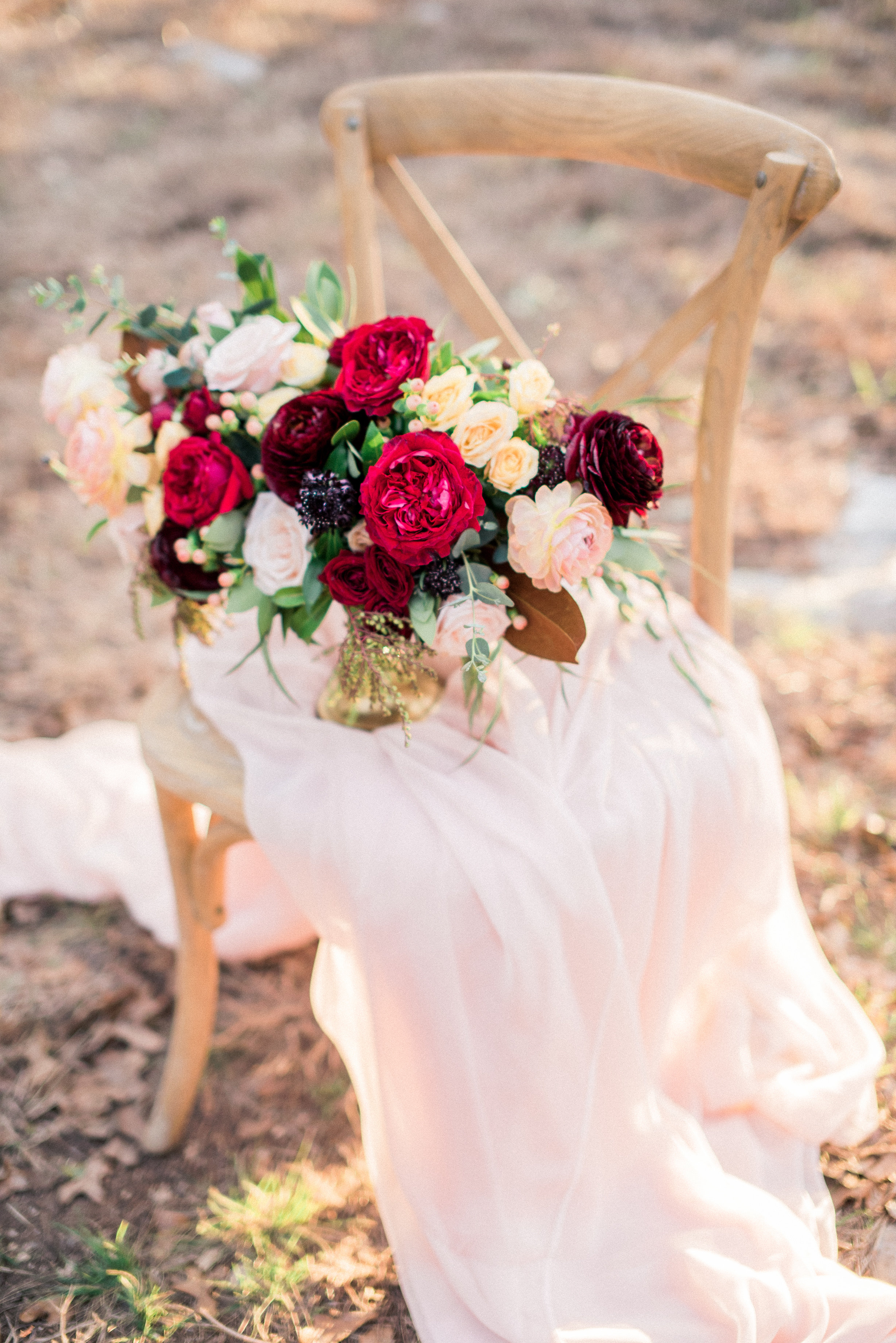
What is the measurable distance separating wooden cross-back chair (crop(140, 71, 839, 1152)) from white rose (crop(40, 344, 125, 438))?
1.47 ft

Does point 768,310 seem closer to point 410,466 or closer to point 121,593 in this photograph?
point 121,593

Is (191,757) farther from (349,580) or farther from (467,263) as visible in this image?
(467,263)

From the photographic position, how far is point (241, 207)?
5418 millimetres

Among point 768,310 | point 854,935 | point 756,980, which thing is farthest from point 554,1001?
point 768,310

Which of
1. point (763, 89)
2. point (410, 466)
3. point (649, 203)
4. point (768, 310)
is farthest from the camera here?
point (763, 89)

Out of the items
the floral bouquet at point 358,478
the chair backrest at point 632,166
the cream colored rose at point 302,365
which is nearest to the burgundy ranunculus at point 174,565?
the floral bouquet at point 358,478

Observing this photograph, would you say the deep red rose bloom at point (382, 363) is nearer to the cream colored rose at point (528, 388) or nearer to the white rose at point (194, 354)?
the cream colored rose at point (528, 388)

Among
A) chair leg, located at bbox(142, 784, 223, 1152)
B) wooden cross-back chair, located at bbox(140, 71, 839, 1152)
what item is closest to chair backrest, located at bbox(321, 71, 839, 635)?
wooden cross-back chair, located at bbox(140, 71, 839, 1152)

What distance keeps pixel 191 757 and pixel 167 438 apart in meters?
0.45

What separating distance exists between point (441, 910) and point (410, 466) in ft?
1.78

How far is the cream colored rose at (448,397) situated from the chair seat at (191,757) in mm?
570

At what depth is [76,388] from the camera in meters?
1.29

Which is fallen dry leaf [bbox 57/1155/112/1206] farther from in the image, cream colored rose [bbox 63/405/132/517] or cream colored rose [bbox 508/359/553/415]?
cream colored rose [bbox 508/359/553/415]

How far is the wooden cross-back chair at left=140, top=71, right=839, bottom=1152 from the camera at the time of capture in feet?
4.56
